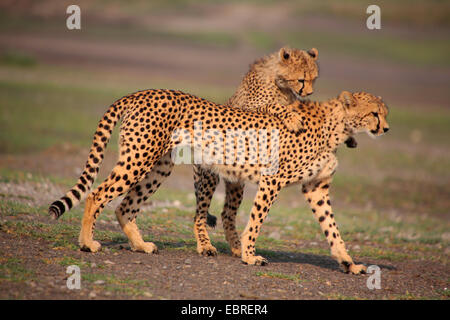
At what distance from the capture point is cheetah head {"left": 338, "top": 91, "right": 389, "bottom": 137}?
6.83 meters

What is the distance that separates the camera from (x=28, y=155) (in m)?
13.4

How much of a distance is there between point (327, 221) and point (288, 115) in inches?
43.4

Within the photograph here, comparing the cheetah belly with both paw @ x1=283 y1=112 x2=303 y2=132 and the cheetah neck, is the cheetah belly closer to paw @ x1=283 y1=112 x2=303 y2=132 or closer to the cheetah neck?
paw @ x1=283 y1=112 x2=303 y2=132

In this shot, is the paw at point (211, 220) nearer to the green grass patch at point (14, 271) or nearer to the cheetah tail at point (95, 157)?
the cheetah tail at point (95, 157)

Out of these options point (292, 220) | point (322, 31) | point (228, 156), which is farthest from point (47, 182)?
point (322, 31)

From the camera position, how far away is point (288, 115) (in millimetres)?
6973

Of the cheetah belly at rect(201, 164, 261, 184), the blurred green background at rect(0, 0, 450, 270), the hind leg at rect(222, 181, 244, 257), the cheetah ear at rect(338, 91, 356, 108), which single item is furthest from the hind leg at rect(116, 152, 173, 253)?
the blurred green background at rect(0, 0, 450, 270)

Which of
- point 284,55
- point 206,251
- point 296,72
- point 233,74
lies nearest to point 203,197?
point 206,251

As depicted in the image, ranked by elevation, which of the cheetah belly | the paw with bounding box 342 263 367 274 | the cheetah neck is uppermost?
the cheetah neck

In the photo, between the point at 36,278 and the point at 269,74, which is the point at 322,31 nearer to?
the point at 269,74

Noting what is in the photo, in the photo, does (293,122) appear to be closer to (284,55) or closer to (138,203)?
(138,203)

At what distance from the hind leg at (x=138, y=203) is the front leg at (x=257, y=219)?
85 cm

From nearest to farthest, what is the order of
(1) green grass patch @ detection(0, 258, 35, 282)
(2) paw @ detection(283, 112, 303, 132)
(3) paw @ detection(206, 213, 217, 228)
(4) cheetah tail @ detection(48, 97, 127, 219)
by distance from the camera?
(1) green grass patch @ detection(0, 258, 35, 282) → (4) cheetah tail @ detection(48, 97, 127, 219) → (2) paw @ detection(283, 112, 303, 132) → (3) paw @ detection(206, 213, 217, 228)

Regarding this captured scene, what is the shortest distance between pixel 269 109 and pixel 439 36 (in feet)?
107
